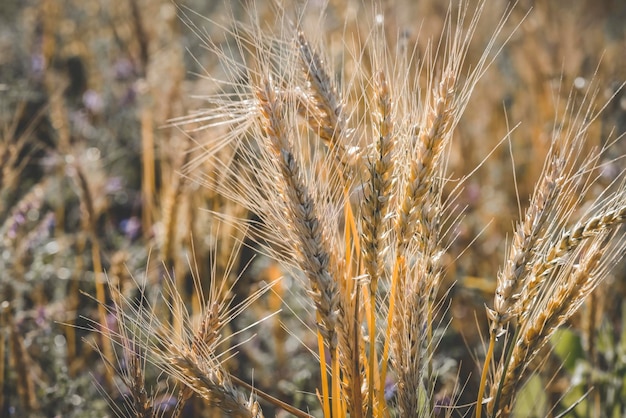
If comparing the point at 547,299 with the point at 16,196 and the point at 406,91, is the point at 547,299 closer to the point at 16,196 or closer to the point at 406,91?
the point at 406,91

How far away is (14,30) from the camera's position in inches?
173

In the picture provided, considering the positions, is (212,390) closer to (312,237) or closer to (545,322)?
(312,237)

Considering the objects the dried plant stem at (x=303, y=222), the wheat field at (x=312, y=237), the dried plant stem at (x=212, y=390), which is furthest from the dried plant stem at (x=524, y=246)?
the dried plant stem at (x=212, y=390)

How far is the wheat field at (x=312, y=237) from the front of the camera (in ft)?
3.53

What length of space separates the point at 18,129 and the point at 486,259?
2.50 meters

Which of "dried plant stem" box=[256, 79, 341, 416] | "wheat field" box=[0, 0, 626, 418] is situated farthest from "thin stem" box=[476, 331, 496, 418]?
"dried plant stem" box=[256, 79, 341, 416]

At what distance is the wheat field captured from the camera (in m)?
1.08

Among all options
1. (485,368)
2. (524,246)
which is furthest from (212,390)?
(524,246)

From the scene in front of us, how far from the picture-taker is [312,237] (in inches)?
40.5

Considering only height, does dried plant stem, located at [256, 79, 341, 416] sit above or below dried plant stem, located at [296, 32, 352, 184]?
below

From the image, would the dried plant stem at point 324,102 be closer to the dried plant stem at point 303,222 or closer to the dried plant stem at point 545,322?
the dried plant stem at point 303,222

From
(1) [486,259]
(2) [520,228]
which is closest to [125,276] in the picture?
(2) [520,228]

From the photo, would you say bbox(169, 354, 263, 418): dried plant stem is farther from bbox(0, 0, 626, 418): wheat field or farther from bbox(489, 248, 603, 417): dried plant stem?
bbox(489, 248, 603, 417): dried plant stem

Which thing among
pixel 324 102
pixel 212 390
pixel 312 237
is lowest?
pixel 212 390
